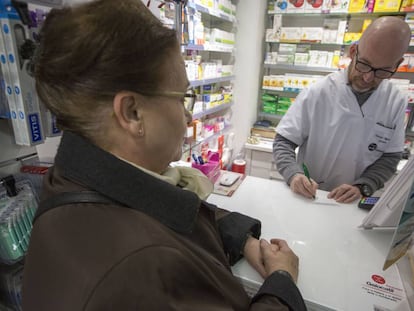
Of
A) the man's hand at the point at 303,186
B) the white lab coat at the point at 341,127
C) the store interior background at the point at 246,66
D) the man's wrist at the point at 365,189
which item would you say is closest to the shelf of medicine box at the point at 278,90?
the store interior background at the point at 246,66

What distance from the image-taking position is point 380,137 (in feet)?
5.03

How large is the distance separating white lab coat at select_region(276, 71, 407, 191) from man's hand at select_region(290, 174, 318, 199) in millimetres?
442

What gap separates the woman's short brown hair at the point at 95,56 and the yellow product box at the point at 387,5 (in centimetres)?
296

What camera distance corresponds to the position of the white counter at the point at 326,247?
71 centimetres

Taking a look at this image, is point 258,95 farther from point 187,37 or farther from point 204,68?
point 187,37

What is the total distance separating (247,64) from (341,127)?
1.90 m

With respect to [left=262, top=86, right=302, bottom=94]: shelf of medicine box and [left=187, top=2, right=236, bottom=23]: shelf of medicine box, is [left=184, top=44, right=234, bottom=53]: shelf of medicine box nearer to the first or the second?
[left=187, top=2, right=236, bottom=23]: shelf of medicine box

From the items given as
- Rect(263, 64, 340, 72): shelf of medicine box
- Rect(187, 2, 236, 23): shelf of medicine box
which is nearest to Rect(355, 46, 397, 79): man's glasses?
Rect(187, 2, 236, 23): shelf of medicine box

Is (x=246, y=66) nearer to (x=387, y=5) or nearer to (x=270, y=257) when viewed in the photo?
(x=387, y=5)

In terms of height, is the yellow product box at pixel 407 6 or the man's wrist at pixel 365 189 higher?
the yellow product box at pixel 407 6

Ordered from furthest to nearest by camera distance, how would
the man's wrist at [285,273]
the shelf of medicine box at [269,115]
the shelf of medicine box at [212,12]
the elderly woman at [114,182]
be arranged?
the shelf of medicine box at [269,115]
the shelf of medicine box at [212,12]
the man's wrist at [285,273]
the elderly woman at [114,182]

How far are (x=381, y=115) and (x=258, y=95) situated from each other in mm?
2128

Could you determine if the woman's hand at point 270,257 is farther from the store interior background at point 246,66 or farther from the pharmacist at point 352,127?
the store interior background at point 246,66

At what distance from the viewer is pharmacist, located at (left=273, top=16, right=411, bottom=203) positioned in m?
1.37
